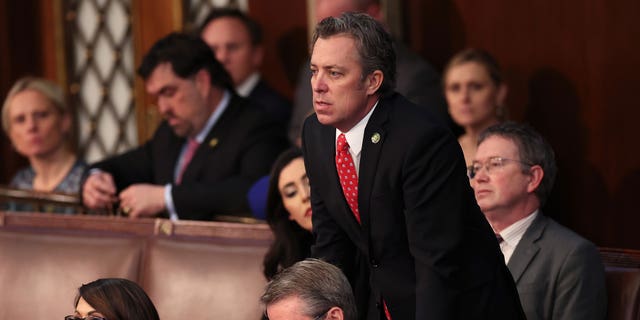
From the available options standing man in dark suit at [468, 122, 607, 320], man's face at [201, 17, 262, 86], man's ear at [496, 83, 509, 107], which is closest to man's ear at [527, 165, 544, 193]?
standing man in dark suit at [468, 122, 607, 320]

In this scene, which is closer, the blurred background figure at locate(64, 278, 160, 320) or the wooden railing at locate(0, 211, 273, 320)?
the blurred background figure at locate(64, 278, 160, 320)

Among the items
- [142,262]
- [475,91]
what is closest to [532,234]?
[142,262]

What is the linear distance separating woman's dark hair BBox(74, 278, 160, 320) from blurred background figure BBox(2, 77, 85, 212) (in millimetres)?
2161

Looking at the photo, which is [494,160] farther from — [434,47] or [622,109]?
[434,47]

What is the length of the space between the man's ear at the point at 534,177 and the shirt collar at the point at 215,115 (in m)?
1.68

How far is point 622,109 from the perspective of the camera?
15.4 ft

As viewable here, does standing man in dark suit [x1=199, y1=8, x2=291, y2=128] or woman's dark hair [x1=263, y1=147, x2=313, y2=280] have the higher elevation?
standing man in dark suit [x1=199, y1=8, x2=291, y2=128]

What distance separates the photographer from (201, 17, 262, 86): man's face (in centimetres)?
550

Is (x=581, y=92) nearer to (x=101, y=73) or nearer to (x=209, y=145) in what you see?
(x=209, y=145)

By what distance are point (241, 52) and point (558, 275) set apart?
2782 mm

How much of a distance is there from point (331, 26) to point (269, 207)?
1139mm

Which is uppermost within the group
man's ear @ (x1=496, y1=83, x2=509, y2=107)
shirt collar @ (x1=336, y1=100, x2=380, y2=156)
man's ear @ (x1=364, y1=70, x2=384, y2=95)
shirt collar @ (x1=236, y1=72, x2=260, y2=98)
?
man's ear @ (x1=364, y1=70, x2=384, y2=95)

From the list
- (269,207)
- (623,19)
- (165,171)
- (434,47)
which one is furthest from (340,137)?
(434,47)

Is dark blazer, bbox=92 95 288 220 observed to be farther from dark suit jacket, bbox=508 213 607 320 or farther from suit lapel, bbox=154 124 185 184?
dark suit jacket, bbox=508 213 607 320
